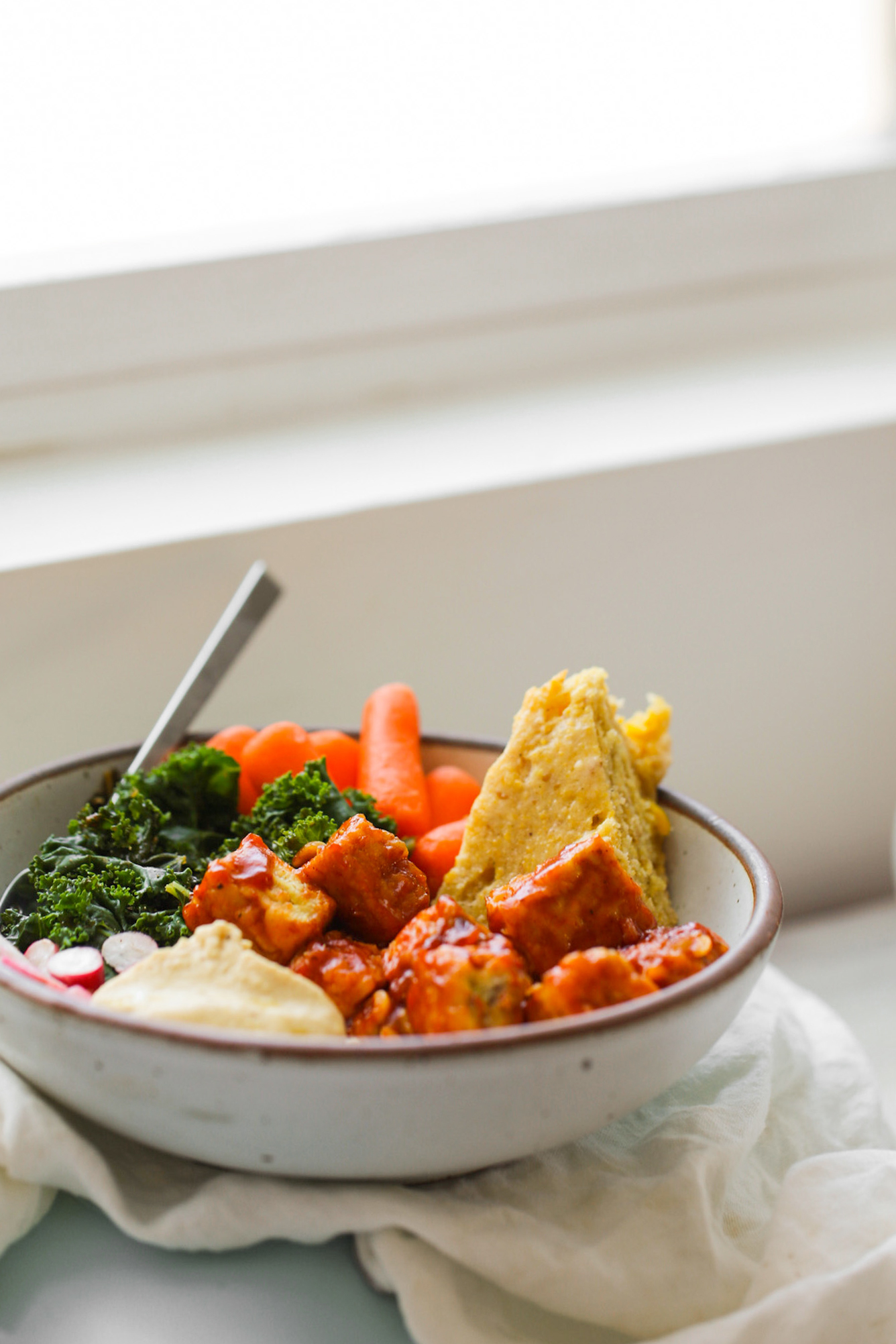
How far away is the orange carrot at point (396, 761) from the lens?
1.10 m

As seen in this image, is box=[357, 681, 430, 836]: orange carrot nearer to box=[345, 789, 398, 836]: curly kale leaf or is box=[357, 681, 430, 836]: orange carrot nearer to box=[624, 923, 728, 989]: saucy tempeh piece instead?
box=[345, 789, 398, 836]: curly kale leaf

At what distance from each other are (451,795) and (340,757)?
0.12 metres

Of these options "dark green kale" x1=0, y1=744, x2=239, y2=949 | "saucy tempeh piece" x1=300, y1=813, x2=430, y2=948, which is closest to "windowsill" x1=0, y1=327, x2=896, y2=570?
"dark green kale" x1=0, y1=744, x2=239, y2=949

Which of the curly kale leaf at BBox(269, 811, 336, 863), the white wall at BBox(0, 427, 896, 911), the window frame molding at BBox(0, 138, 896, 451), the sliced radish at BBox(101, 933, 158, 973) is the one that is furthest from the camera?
the window frame molding at BBox(0, 138, 896, 451)

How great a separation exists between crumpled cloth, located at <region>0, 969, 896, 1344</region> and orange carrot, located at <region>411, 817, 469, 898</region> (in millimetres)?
254

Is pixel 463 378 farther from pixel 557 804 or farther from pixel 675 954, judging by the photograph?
pixel 675 954

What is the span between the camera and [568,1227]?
791mm

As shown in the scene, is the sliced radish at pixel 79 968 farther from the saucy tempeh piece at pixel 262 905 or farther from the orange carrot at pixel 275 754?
the orange carrot at pixel 275 754

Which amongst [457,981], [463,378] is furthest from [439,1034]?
[463,378]

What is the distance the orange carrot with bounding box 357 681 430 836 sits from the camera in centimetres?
110

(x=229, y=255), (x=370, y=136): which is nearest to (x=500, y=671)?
(x=229, y=255)

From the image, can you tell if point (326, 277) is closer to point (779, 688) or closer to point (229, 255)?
point (229, 255)

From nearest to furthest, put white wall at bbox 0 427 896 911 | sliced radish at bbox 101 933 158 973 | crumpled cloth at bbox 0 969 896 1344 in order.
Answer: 1. crumpled cloth at bbox 0 969 896 1344
2. sliced radish at bbox 101 933 158 973
3. white wall at bbox 0 427 896 911

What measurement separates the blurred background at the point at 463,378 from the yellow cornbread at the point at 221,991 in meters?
0.73
